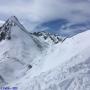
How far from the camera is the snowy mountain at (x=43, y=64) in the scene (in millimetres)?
112381

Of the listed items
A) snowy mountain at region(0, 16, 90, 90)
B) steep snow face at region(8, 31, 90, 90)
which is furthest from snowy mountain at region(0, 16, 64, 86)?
steep snow face at region(8, 31, 90, 90)

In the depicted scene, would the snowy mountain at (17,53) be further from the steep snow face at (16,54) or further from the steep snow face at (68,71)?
the steep snow face at (68,71)

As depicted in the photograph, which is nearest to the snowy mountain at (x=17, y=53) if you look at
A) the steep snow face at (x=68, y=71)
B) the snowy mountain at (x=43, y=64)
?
the snowy mountain at (x=43, y=64)

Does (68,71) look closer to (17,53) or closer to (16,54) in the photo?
(16,54)

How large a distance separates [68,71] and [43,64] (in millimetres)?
30768

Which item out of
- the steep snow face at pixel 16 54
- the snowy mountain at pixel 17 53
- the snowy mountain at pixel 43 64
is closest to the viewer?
the snowy mountain at pixel 43 64

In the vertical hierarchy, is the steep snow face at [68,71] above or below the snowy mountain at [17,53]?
below

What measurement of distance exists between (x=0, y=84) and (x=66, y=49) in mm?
31692

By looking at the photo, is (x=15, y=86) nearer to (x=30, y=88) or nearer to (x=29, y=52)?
(x=30, y=88)

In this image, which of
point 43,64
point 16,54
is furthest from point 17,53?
point 43,64

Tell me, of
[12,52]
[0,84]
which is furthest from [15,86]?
[12,52]

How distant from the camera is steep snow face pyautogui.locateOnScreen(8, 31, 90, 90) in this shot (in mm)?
109875

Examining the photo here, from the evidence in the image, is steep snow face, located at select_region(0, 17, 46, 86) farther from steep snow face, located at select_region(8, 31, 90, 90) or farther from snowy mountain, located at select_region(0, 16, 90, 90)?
steep snow face, located at select_region(8, 31, 90, 90)

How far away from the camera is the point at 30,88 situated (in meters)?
122
